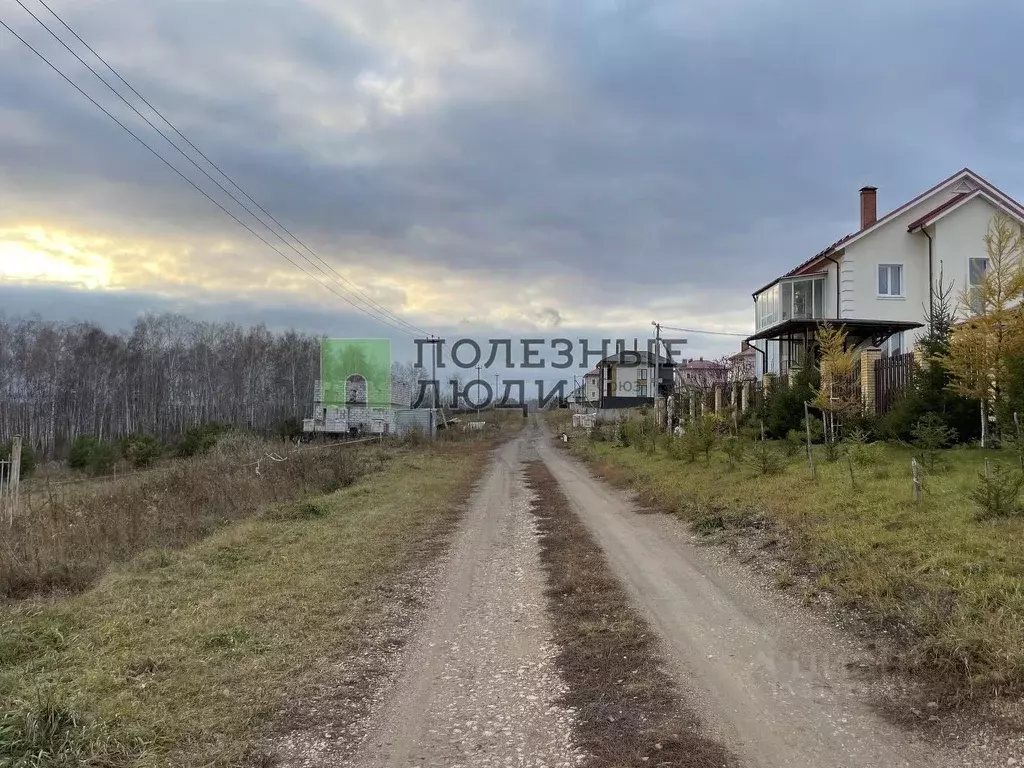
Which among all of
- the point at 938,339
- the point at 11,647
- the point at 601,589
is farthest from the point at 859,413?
the point at 11,647

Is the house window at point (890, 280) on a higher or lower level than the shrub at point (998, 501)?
higher

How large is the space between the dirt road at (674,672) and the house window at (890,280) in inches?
949

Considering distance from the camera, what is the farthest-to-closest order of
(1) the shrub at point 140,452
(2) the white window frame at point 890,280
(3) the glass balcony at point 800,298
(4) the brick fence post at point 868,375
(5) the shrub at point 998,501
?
(1) the shrub at point 140,452, (3) the glass balcony at point 800,298, (2) the white window frame at point 890,280, (4) the brick fence post at point 868,375, (5) the shrub at point 998,501

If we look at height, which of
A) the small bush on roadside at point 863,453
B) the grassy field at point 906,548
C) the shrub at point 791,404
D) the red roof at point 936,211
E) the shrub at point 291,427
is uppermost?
the red roof at point 936,211

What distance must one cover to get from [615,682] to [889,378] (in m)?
15.7

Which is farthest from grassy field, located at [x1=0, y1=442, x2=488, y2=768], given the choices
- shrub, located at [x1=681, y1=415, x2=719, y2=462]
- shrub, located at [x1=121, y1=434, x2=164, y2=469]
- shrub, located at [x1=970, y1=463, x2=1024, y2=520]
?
shrub, located at [x1=121, y1=434, x2=164, y2=469]

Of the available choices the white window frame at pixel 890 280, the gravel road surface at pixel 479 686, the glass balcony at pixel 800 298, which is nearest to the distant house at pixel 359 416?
the glass balcony at pixel 800 298

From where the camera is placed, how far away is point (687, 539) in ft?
30.6

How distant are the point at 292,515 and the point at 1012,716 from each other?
1073 cm

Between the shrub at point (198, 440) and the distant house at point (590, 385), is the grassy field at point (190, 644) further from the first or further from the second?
the distant house at point (590, 385)

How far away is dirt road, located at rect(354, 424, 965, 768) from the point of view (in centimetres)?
348

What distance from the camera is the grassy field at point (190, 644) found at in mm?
3482

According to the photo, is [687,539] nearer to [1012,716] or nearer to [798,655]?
[798,655]

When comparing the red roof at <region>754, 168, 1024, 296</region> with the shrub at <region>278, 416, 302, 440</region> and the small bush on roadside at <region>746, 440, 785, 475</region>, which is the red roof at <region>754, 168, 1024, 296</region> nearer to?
the small bush on roadside at <region>746, 440, 785, 475</region>
